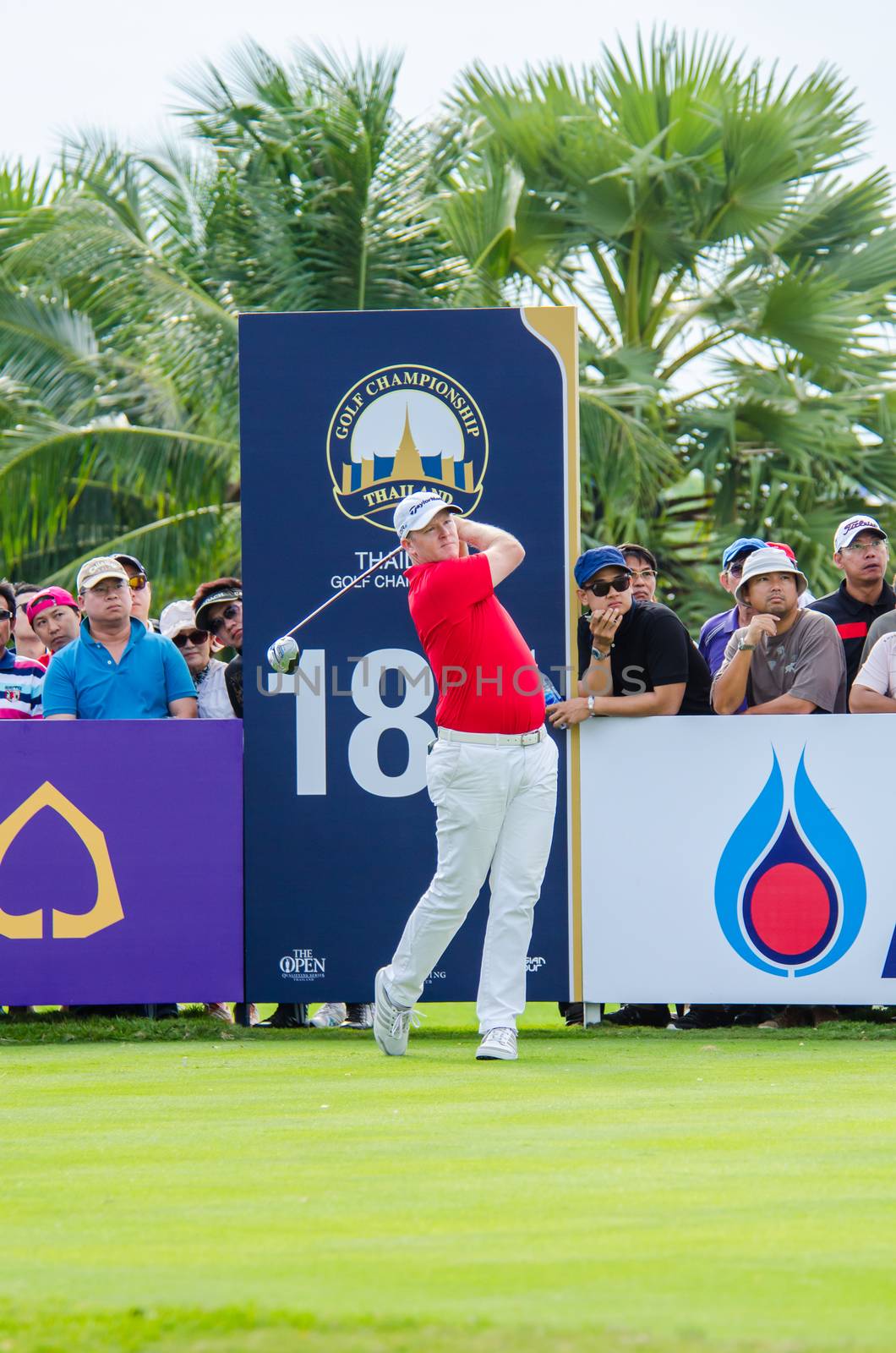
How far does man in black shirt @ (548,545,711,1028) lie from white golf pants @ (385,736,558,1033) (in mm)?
692

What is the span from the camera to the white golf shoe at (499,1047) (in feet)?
22.0

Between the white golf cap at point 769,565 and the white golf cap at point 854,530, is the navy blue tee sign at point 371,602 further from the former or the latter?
the white golf cap at point 854,530

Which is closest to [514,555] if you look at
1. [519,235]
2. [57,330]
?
[519,235]

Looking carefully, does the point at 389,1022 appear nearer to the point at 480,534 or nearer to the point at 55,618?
the point at 480,534

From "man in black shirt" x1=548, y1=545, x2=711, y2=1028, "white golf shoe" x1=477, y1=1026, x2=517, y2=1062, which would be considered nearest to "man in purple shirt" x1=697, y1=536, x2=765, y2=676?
"man in black shirt" x1=548, y1=545, x2=711, y2=1028

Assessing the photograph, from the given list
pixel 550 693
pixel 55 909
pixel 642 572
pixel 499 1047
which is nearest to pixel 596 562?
pixel 550 693

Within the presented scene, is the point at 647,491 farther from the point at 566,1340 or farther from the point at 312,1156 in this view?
the point at 566,1340

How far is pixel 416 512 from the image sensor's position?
22.3ft

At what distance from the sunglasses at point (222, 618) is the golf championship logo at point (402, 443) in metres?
1.43

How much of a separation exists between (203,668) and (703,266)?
33.4ft

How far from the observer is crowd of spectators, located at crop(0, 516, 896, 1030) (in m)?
7.59

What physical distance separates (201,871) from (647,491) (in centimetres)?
971

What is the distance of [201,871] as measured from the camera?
7688 mm

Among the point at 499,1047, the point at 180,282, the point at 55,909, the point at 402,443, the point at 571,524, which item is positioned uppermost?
the point at 180,282
